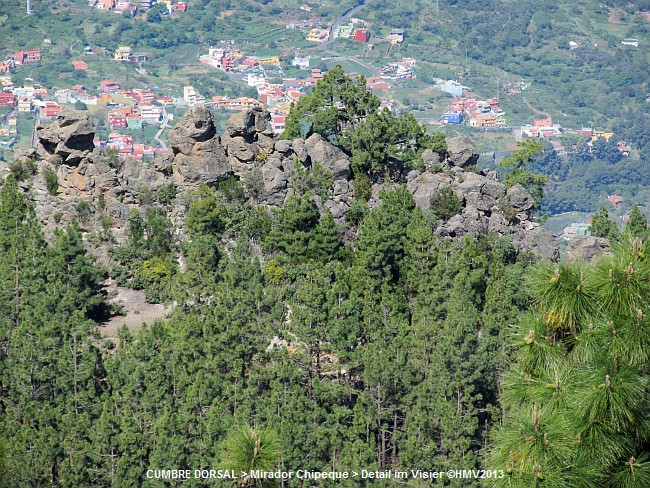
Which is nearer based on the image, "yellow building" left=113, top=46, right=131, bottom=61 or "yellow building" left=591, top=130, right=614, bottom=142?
"yellow building" left=591, top=130, right=614, bottom=142

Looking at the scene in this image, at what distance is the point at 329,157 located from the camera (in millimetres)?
44031

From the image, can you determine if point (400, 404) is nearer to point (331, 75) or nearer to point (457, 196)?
point (457, 196)

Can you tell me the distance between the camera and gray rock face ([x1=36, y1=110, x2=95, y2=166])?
148 ft

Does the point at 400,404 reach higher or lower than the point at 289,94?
higher

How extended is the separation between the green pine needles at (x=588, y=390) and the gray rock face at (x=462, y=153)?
34.2 metres

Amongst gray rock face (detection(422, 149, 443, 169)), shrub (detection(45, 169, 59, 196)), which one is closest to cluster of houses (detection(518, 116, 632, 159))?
gray rock face (detection(422, 149, 443, 169))

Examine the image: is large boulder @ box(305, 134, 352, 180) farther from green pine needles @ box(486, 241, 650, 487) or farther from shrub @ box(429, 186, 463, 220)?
green pine needles @ box(486, 241, 650, 487)

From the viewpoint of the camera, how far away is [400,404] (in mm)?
30938

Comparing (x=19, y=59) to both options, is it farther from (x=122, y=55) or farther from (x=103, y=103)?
(x=103, y=103)

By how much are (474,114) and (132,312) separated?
445ft

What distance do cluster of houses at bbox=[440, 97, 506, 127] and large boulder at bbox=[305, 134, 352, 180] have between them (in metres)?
121

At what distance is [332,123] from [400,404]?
18.9 m

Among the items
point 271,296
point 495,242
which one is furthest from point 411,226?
point 271,296

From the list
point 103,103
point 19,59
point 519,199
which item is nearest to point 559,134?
point 103,103
